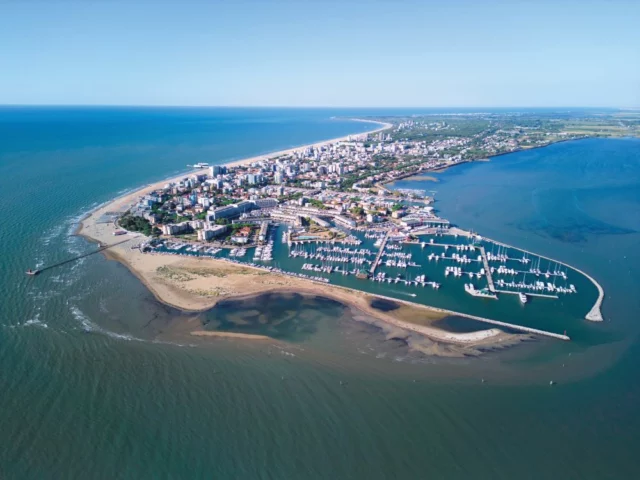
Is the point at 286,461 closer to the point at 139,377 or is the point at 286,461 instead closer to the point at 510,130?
the point at 139,377

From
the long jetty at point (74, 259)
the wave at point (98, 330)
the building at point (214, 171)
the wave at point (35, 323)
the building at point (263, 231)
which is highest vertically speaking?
the building at point (214, 171)

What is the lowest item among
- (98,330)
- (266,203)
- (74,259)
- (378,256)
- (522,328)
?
(522,328)

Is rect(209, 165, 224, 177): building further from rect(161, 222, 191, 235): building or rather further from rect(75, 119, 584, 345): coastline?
rect(75, 119, 584, 345): coastline

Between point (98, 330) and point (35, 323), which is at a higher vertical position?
point (35, 323)

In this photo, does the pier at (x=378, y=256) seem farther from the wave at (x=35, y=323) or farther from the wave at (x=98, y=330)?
the wave at (x=35, y=323)

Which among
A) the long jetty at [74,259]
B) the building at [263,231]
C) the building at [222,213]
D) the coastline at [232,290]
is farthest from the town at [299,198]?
the coastline at [232,290]

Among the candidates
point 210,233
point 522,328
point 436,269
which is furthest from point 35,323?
point 522,328

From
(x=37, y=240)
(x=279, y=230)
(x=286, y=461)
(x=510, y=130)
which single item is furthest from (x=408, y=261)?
(x=510, y=130)

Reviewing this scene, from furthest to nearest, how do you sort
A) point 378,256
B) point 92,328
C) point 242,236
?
point 242,236 < point 378,256 < point 92,328

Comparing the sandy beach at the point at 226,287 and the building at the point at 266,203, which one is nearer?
the sandy beach at the point at 226,287

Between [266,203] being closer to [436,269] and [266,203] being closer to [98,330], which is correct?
[436,269]
